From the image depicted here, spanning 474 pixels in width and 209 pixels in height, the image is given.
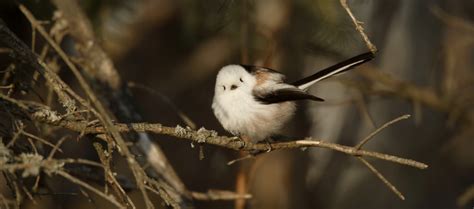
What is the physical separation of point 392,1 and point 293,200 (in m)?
1.87

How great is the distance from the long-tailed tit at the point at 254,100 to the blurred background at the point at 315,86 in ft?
1.15

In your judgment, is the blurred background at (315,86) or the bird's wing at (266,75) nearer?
the bird's wing at (266,75)

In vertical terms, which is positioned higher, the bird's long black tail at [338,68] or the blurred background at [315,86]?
the blurred background at [315,86]

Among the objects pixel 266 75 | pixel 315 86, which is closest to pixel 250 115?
pixel 266 75

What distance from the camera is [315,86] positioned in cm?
604

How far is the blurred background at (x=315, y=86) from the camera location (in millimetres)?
4293

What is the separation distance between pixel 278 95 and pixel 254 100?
137mm

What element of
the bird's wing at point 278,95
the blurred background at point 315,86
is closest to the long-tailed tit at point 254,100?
the bird's wing at point 278,95

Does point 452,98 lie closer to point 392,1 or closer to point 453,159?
point 392,1

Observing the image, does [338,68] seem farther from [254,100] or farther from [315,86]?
[315,86]

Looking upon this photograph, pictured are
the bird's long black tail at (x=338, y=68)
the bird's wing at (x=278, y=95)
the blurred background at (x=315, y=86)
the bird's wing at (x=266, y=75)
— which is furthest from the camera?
the blurred background at (x=315, y=86)

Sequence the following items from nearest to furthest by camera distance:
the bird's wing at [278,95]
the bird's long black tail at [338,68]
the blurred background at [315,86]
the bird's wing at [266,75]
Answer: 1. the bird's long black tail at [338,68]
2. the bird's wing at [278,95]
3. the bird's wing at [266,75]
4. the blurred background at [315,86]

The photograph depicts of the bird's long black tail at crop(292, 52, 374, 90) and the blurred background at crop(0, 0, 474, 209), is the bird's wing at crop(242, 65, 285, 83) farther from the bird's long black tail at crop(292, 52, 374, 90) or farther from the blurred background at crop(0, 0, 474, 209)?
the blurred background at crop(0, 0, 474, 209)

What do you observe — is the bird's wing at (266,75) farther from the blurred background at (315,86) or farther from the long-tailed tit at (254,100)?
the blurred background at (315,86)
